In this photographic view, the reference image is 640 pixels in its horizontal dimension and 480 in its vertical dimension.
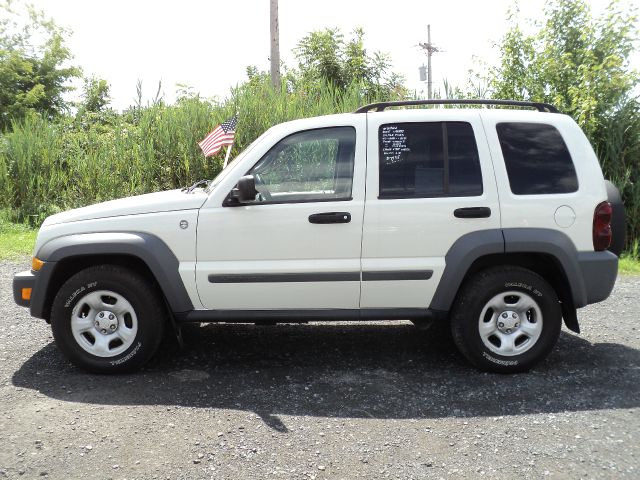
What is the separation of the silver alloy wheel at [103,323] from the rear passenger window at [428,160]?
208 cm

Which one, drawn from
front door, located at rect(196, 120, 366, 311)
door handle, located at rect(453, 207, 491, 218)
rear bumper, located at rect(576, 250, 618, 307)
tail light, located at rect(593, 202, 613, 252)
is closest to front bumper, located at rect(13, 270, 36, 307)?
front door, located at rect(196, 120, 366, 311)

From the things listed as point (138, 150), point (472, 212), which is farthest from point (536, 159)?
point (138, 150)

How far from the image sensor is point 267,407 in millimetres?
3914

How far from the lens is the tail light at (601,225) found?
4359mm

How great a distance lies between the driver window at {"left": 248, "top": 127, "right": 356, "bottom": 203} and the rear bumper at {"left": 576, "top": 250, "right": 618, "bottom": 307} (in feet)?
5.84

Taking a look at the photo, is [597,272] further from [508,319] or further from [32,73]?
[32,73]

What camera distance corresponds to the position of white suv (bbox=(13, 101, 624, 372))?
4.31 m

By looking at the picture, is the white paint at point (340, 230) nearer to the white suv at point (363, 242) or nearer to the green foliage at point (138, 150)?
the white suv at point (363, 242)

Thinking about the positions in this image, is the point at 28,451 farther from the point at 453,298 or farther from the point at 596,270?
the point at 596,270

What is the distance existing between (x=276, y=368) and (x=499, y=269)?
1.85 m

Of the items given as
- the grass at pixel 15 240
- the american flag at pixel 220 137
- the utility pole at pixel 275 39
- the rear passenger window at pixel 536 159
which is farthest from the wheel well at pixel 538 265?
the utility pole at pixel 275 39

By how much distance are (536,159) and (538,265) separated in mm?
809

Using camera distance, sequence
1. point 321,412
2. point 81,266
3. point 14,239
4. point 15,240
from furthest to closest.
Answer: point 14,239, point 15,240, point 81,266, point 321,412

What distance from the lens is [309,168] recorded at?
4.44 meters
